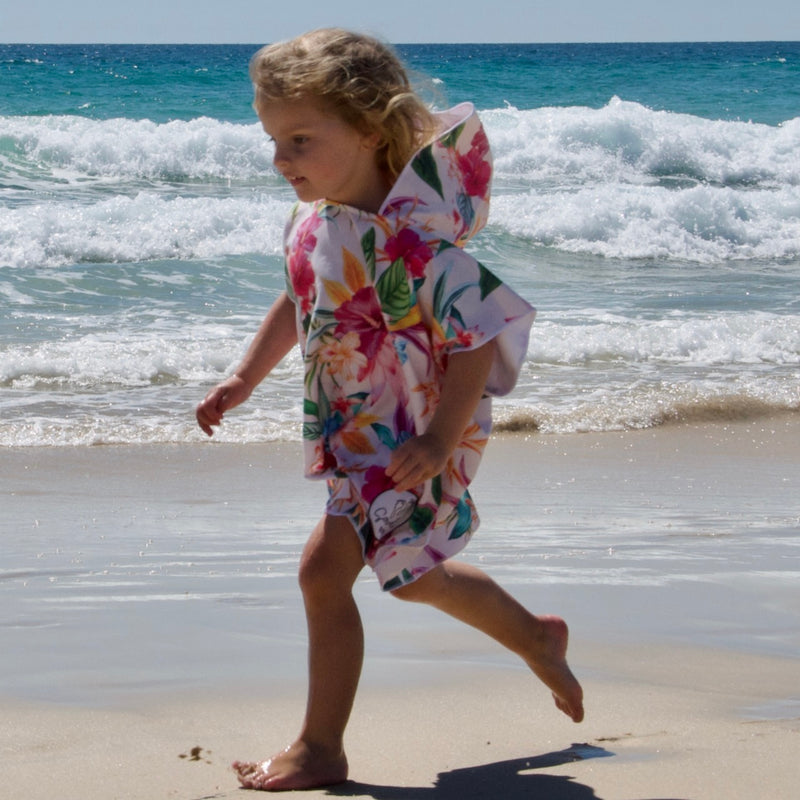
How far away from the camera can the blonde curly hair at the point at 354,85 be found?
1905 mm

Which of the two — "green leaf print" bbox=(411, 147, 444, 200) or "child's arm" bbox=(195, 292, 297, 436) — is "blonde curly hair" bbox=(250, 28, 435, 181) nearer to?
"green leaf print" bbox=(411, 147, 444, 200)

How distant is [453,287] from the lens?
6.14 feet

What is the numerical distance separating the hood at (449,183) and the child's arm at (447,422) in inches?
8.0

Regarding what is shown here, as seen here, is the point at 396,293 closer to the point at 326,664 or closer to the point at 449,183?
the point at 449,183

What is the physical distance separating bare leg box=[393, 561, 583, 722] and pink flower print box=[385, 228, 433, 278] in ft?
1.62

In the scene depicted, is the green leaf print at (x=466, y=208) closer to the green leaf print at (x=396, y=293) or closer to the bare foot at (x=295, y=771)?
the green leaf print at (x=396, y=293)

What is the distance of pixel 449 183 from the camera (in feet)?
6.40

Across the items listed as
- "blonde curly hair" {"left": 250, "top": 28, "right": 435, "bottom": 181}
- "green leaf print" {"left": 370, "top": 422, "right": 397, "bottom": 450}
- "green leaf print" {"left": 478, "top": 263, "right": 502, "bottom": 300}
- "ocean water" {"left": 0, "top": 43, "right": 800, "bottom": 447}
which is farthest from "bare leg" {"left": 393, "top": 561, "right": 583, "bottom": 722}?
"ocean water" {"left": 0, "top": 43, "right": 800, "bottom": 447}

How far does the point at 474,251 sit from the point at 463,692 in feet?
31.8

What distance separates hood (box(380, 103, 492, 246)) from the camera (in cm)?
192

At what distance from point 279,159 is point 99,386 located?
14.3ft

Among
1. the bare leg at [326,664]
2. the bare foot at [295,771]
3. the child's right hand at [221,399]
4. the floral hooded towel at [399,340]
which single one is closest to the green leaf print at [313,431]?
the floral hooded towel at [399,340]

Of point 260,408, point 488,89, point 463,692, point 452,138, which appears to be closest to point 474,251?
point 260,408

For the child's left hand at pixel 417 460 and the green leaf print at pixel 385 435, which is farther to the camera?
the green leaf print at pixel 385 435
